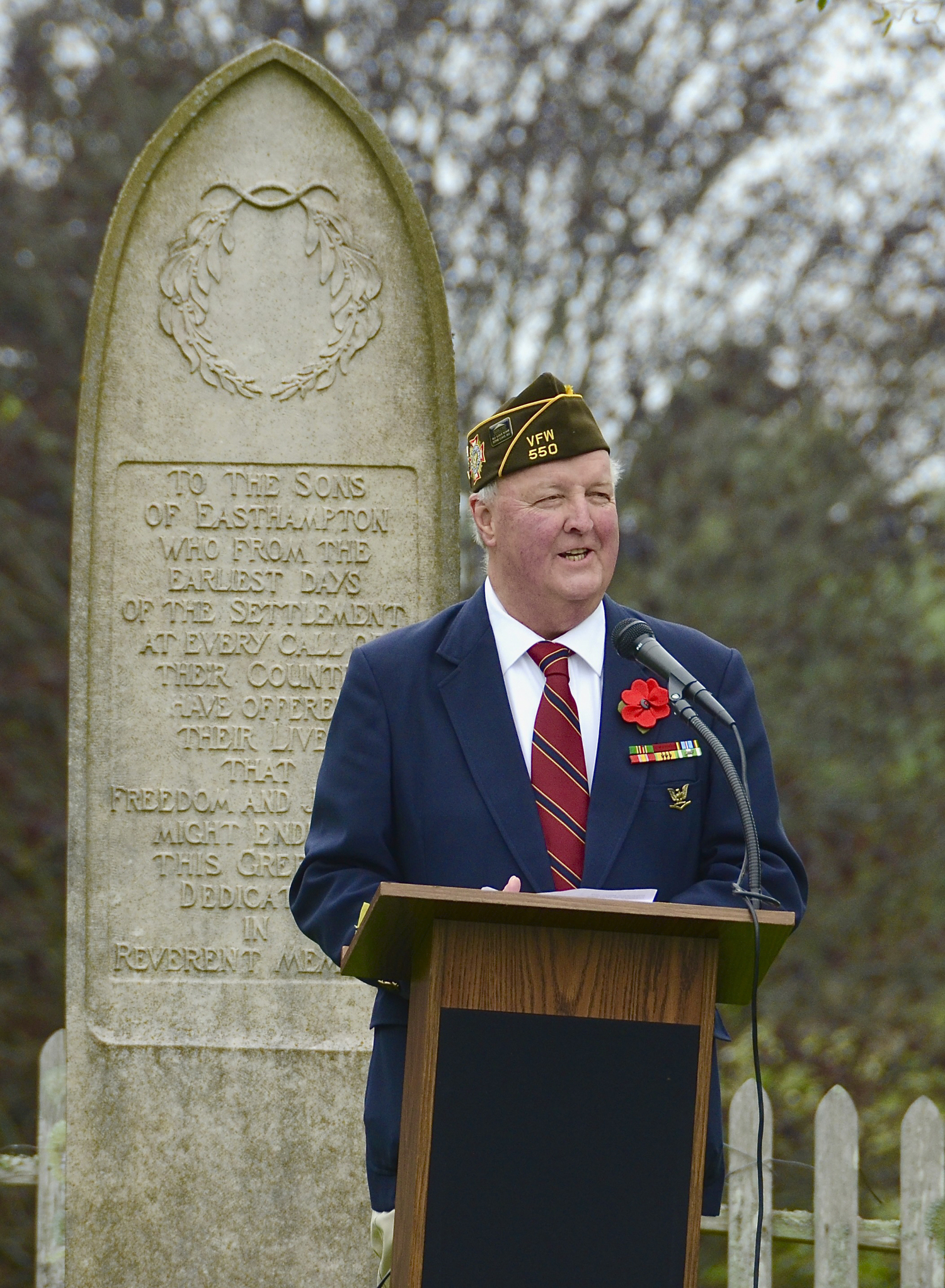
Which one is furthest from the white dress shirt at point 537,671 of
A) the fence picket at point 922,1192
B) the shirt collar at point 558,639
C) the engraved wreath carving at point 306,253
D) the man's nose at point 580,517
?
the fence picket at point 922,1192

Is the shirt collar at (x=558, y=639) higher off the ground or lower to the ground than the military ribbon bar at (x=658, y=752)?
higher

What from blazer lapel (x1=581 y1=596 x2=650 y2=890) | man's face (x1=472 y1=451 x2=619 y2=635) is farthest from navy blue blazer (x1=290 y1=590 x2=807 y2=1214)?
man's face (x1=472 y1=451 x2=619 y2=635)

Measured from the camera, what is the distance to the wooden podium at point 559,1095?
224cm

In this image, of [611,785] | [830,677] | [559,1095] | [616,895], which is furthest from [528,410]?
[830,677]

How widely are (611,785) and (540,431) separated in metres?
0.67

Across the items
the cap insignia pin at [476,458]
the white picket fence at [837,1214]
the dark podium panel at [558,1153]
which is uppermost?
the cap insignia pin at [476,458]

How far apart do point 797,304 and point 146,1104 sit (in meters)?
5.81

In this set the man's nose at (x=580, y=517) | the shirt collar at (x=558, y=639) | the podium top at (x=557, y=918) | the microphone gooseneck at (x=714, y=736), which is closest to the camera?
the podium top at (x=557, y=918)

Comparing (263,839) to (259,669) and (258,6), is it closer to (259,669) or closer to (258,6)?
(259,669)

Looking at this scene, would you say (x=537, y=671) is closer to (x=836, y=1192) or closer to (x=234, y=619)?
(x=234, y=619)

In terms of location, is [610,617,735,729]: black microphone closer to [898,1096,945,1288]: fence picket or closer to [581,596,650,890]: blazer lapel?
[581,596,650,890]: blazer lapel

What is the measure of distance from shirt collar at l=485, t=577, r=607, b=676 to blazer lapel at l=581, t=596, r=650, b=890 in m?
0.04

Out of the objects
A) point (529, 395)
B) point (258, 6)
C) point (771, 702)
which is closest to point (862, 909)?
point (771, 702)

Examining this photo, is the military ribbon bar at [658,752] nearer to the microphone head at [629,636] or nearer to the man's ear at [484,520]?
the microphone head at [629,636]
